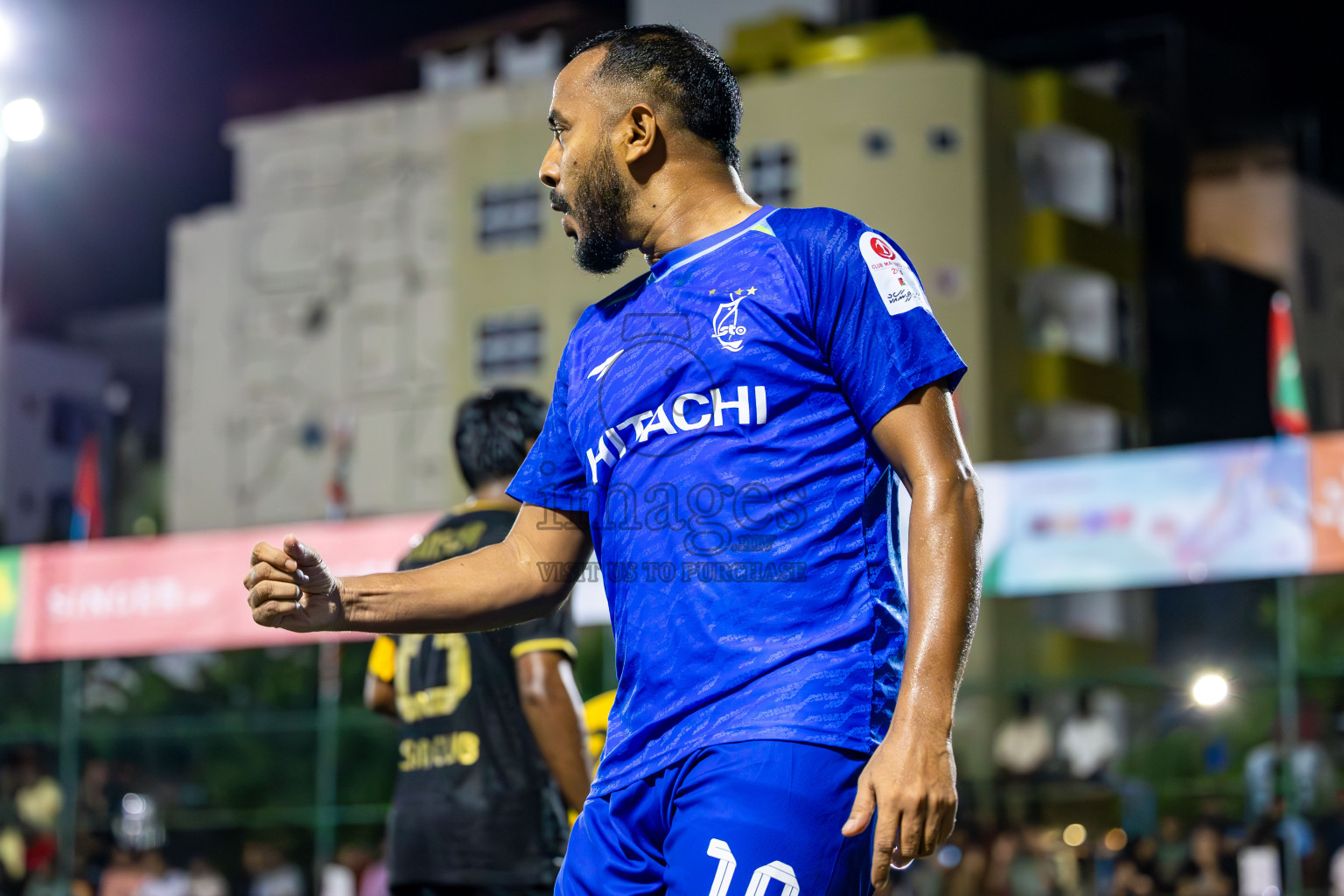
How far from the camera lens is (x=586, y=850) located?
2434 mm

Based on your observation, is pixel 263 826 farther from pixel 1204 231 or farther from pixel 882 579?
pixel 1204 231

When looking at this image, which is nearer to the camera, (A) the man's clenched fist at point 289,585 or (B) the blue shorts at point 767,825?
(B) the blue shorts at point 767,825

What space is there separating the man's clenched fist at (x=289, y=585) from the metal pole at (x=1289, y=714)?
972cm

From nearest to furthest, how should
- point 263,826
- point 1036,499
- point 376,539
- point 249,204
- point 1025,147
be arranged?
1. point 1036,499
2. point 376,539
3. point 263,826
4. point 1025,147
5. point 249,204

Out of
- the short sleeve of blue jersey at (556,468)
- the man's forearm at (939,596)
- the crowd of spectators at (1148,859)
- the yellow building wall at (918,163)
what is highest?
the yellow building wall at (918,163)

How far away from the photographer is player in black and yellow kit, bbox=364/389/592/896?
4195mm

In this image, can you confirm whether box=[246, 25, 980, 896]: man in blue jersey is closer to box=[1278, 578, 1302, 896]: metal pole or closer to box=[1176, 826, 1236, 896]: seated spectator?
box=[1278, 578, 1302, 896]: metal pole

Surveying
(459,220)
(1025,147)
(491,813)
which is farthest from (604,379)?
(459,220)

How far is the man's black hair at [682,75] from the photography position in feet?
8.63

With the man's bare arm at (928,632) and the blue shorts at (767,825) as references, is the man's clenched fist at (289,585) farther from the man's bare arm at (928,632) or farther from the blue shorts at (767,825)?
the man's bare arm at (928,632)

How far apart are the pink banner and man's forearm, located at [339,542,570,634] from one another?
12041mm

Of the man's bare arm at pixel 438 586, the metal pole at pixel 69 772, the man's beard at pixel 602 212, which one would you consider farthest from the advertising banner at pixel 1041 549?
the man's beard at pixel 602 212

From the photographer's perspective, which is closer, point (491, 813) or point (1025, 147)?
point (491, 813)

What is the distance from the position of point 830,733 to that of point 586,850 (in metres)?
0.40
